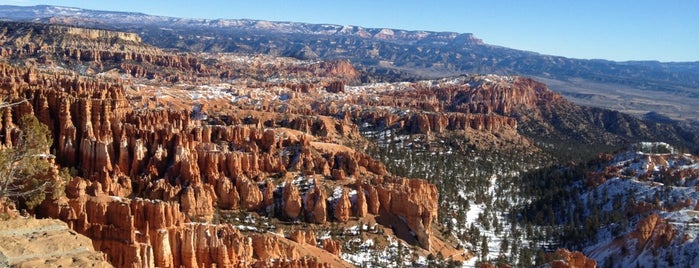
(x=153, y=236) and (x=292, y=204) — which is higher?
(x=153, y=236)

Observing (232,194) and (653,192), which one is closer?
(232,194)

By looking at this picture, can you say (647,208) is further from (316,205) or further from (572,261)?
(316,205)

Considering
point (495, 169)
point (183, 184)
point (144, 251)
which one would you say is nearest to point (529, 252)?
point (183, 184)

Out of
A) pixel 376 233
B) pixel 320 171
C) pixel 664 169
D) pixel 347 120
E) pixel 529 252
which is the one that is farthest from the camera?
pixel 347 120

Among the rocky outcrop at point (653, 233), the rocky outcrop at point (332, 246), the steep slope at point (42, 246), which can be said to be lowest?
the rocky outcrop at point (332, 246)

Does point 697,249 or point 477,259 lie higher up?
point 697,249

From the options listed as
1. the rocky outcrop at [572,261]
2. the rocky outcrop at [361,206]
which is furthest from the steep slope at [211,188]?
the rocky outcrop at [572,261]

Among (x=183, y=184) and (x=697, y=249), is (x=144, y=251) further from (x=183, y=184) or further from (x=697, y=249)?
(x=697, y=249)

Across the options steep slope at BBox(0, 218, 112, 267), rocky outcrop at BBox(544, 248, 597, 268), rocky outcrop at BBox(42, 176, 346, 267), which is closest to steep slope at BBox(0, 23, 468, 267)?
rocky outcrop at BBox(42, 176, 346, 267)

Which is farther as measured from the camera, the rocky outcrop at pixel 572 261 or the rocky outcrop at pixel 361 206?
the rocky outcrop at pixel 361 206

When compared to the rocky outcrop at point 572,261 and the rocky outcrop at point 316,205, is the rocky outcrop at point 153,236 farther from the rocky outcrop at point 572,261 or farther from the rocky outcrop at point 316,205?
the rocky outcrop at point 316,205

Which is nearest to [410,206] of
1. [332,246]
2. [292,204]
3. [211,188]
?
[292,204]
